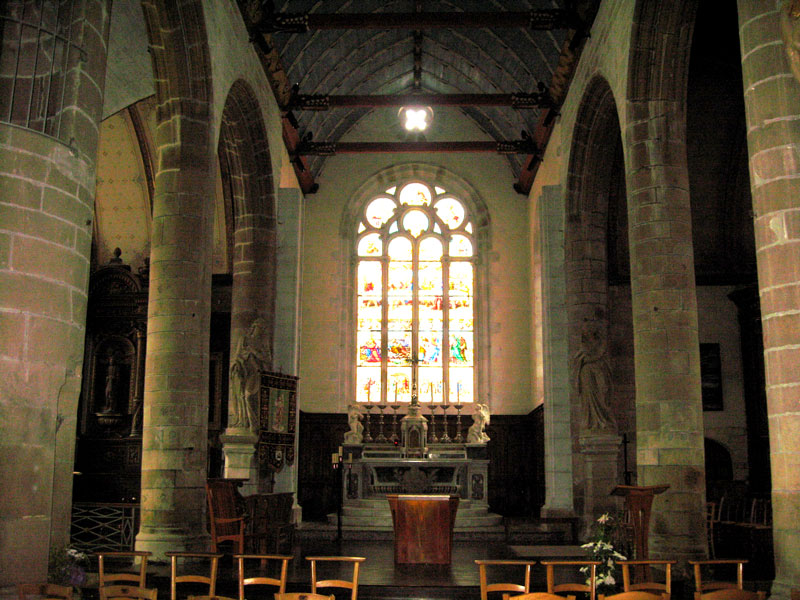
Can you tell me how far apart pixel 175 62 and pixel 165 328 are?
3.33 m

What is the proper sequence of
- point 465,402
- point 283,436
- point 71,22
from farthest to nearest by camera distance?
point 465,402 → point 283,436 → point 71,22

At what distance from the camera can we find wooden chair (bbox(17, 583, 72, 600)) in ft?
16.5

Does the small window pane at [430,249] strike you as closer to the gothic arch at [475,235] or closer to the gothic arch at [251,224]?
the gothic arch at [475,235]

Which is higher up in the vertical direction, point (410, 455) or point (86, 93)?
point (86, 93)

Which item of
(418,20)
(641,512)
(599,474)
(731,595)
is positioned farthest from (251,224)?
(731,595)

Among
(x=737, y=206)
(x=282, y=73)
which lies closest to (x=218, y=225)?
(x=282, y=73)

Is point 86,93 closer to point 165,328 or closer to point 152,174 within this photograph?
point 165,328

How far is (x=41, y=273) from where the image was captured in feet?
19.5

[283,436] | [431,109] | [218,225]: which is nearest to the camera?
[283,436]

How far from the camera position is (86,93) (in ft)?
21.4

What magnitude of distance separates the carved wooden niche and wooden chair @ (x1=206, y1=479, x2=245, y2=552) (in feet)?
17.8

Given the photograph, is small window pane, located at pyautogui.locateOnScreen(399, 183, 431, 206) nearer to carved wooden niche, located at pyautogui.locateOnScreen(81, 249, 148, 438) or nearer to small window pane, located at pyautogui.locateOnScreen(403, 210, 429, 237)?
small window pane, located at pyautogui.locateOnScreen(403, 210, 429, 237)

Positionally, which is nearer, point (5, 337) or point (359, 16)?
point (5, 337)

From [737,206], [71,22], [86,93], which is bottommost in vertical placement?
[86,93]
